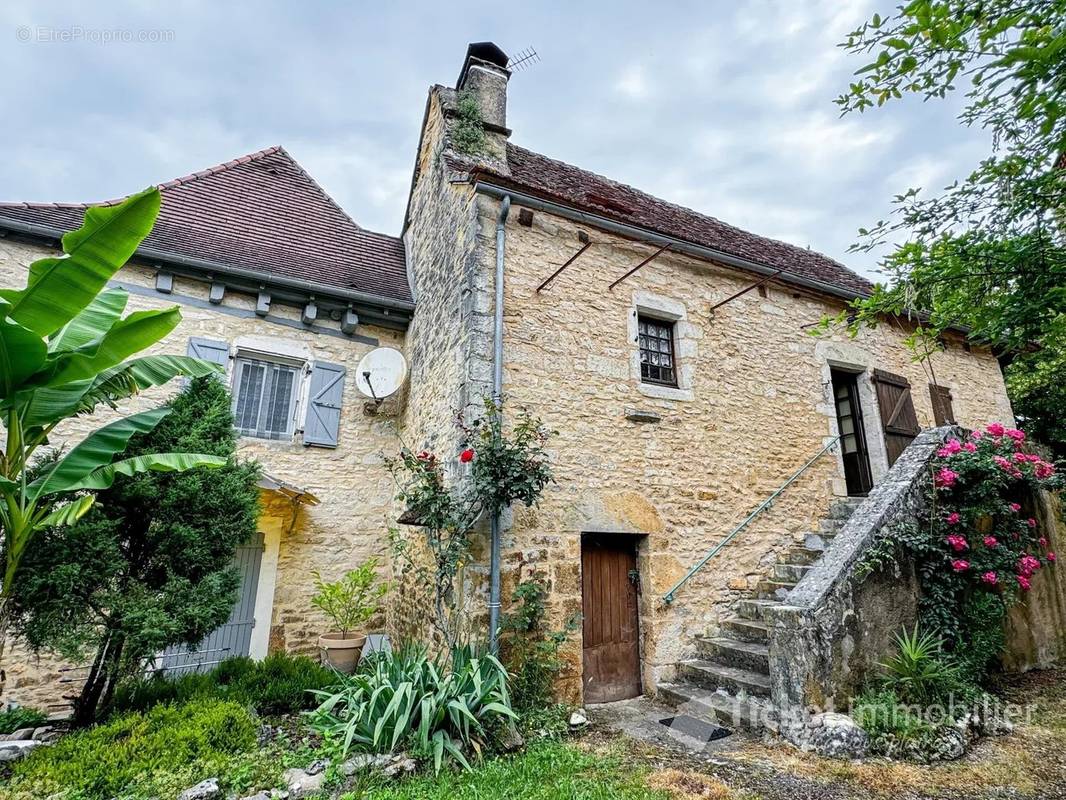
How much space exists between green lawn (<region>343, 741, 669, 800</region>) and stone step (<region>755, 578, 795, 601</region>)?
310cm

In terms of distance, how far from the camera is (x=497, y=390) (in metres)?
4.96

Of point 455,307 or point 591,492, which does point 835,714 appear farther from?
point 455,307

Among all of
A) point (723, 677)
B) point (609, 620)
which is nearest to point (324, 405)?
point (609, 620)

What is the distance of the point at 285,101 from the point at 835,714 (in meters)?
8.40

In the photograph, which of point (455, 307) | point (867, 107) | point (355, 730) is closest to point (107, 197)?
point (455, 307)

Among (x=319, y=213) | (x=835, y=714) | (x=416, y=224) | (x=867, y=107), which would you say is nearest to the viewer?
(x=835, y=714)

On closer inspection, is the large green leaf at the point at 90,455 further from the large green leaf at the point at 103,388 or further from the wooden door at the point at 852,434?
the wooden door at the point at 852,434

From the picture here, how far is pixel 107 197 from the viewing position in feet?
21.9

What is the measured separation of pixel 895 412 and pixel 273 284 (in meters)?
9.91

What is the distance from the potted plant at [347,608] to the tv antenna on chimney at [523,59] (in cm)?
770

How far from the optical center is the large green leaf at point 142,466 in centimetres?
374

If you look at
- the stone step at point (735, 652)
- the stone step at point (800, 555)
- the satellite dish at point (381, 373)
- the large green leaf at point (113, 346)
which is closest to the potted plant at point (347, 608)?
the satellite dish at point (381, 373)

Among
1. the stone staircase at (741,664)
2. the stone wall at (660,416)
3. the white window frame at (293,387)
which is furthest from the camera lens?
the white window frame at (293,387)

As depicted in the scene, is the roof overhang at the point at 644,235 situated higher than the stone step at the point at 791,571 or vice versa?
the roof overhang at the point at 644,235
